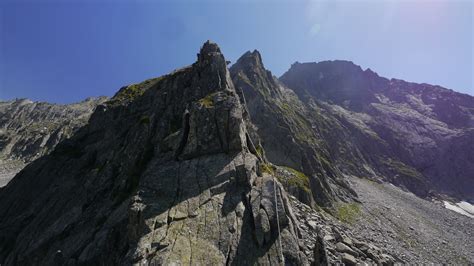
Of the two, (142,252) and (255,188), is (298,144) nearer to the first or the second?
(255,188)

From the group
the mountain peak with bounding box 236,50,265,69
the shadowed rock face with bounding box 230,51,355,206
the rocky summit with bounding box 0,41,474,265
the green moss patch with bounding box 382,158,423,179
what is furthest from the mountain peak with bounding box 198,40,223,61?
the green moss patch with bounding box 382,158,423,179

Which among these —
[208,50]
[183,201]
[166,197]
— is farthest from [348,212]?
[166,197]

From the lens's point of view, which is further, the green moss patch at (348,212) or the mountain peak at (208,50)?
the green moss patch at (348,212)

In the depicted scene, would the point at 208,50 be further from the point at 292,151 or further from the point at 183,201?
the point at 292,151

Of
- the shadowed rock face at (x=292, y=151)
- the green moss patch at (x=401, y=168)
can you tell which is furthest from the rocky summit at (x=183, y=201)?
the green moss patch at (x=401, y=168)

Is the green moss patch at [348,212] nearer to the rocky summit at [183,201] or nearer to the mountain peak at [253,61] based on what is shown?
the rocky summit at [183,201]

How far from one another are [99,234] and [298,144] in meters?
77.2

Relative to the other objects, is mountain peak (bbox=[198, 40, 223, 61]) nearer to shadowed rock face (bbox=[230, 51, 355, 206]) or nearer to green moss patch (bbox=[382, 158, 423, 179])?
shadowed rock face (bbox=[230, 51, 355, 206])

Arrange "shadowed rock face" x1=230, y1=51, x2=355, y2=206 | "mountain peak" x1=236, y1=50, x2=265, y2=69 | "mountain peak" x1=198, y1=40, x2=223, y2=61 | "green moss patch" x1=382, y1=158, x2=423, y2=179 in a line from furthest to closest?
1. "green moss patch" x1=382, y1=158, x2=423, y2=179
2. "mountain peak" x1=236, y1=50, x2=265, y2=69
3. "shadowed rock face" x1=230, y1=51, x2=355, y2=206
4. "mountain peak" x1=198, y1=40, x2=223, y2=61

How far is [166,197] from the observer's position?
23.0 metres

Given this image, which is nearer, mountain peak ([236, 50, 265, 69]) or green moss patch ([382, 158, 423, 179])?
mountain peak ([236, 50, 265, 69])

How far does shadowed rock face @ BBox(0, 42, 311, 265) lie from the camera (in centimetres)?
1938

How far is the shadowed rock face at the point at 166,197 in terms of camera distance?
19.4 metres

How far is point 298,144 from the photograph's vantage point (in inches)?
3748
